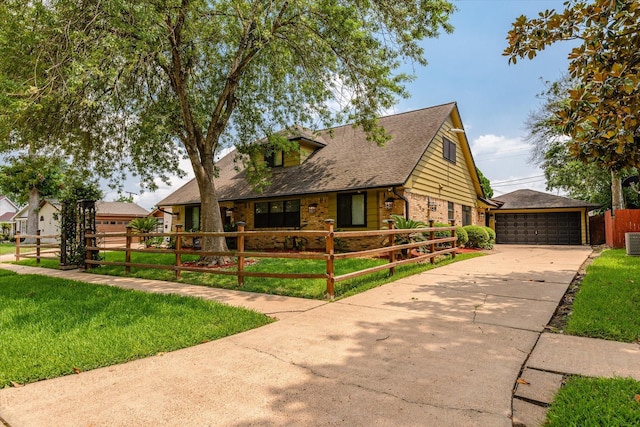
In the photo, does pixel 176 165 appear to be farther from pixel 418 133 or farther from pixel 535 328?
pixel 535 328

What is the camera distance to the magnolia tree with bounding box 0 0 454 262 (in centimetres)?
705

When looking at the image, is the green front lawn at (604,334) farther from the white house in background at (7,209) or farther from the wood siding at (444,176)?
the white house in background at (7,209)

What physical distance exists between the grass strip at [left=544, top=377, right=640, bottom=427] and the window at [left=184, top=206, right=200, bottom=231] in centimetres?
1918

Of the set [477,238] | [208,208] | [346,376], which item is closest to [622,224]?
[477,238]

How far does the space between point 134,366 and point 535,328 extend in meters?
4.32

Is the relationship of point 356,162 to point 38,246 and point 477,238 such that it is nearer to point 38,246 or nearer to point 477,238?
point 477,238

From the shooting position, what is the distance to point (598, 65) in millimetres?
4297

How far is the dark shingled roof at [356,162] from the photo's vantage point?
13.2 m

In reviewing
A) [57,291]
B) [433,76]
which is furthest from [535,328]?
[433,76]

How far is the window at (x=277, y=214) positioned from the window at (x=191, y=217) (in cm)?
462

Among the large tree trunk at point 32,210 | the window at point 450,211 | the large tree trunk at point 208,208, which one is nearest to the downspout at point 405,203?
the window at point 450,211

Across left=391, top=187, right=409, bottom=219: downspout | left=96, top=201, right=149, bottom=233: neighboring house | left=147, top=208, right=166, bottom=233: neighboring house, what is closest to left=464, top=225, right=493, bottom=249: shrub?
left=391, top=187, right=409, bottom=219: downspout

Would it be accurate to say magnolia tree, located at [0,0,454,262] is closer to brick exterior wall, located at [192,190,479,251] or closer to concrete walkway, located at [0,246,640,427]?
brick exterior wall, located at [192,190,479,251]

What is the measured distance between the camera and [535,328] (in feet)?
13.4
